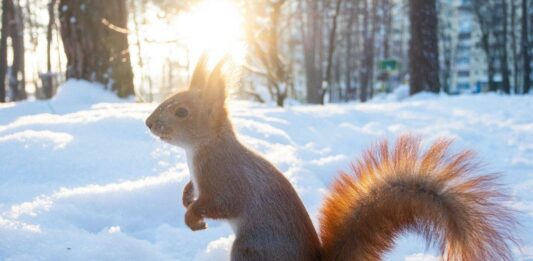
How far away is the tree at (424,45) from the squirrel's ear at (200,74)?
9.22m

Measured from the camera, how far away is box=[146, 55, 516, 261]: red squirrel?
146 centimetres

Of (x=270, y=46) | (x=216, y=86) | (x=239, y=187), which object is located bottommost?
(x=239, y=187)

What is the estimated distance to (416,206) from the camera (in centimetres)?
152

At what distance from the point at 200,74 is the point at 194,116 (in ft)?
0.75

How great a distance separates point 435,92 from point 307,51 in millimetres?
20557

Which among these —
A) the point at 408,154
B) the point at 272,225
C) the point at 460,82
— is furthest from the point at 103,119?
the point at 460,82

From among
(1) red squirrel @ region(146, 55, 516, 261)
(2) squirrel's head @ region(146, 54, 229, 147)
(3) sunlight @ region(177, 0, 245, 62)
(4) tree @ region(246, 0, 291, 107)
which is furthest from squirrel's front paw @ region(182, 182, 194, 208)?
(4) tree @ region(246, 0, 291, 107)

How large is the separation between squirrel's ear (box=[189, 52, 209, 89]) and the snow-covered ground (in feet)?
2.13

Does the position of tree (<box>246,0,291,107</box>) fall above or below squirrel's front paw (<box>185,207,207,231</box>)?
above

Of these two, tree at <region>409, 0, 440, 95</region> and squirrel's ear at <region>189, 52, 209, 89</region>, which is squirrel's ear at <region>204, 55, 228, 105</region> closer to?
squirrel's ear at <region>189, 52, 209, 89</region>

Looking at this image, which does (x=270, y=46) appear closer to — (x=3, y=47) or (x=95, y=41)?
(x=95, y=41)

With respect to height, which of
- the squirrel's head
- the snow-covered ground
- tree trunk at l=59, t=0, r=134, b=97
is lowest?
the snow-covered ground

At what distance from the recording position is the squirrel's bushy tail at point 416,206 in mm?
1429

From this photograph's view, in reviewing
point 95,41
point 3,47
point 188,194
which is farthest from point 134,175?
point 3,47
